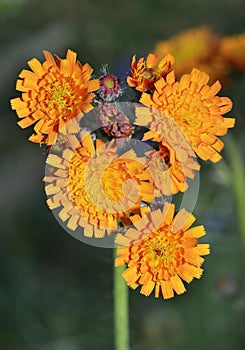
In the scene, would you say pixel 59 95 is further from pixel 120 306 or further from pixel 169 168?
pixel 120 306

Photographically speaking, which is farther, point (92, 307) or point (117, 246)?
point (92, 307)

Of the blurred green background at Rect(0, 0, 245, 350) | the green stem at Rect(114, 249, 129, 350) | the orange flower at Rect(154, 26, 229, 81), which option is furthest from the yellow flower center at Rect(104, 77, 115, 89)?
the orange flower at Rect(154, 26, 229, 81)

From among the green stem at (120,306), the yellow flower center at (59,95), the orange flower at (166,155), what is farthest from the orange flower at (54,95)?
the green stem at (120,306)

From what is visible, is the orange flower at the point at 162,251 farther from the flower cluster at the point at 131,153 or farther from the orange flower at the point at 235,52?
the orange flower at the point at 235,52

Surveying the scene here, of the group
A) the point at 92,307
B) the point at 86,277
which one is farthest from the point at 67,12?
the point at 92,307

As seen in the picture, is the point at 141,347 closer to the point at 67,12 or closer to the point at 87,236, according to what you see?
the point at 87,236

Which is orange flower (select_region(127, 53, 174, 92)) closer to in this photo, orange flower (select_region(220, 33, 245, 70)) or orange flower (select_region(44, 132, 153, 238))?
orange flower (select_region(44, 132, 153, 238))

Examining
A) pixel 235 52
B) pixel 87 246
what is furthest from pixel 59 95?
pixel 87 246
